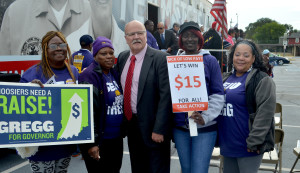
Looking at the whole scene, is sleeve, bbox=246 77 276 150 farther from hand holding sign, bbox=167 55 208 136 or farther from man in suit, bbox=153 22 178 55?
man in suit, bbox=153 22 178 55

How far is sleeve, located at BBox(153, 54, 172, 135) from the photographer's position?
9.52 feet

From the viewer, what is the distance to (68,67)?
2.77 m

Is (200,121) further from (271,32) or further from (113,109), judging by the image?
(271,32)

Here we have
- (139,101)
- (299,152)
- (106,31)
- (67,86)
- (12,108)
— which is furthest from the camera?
(106,31)

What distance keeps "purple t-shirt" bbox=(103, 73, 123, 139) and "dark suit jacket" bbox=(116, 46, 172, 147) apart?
191 mm

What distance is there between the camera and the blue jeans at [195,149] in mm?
2900

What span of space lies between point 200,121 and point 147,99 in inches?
21.5

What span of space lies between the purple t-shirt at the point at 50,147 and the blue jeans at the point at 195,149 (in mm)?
1046

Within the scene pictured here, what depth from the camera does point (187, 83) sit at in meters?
2.84

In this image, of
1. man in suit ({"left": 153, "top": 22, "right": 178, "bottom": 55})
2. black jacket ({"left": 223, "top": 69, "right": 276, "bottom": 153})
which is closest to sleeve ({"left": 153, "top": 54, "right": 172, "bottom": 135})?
black jacket ({"left": 223, "top": 69, "right": 276, "bottom": 153})

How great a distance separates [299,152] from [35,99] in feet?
10.6

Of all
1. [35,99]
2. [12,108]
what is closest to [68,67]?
[35,99]

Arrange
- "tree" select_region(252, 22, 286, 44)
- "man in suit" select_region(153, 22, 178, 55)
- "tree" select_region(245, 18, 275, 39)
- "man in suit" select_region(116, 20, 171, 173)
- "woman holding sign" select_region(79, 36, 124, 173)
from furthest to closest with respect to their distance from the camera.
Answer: "tree" select_region(245, 18, 275, 39) < "tree" select_region(252, 22, 286, 44) < "man in suit" select_region(153, 22, 178, 55) < "man in suit" select_region(116, 20, 171, 173) < "woman holding sign" select_region(79, 36, 124, 173)

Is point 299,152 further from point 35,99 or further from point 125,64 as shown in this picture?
point 35,99
